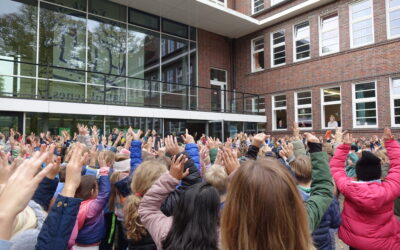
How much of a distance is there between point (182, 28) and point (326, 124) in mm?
9021

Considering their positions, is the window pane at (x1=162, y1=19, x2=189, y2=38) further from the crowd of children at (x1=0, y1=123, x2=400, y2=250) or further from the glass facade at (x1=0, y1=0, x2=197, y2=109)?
the crowd of children at (x1=0, y1=123, x2=400, y2=250)

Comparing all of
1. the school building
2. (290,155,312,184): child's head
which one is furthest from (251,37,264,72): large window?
(290,155,312,184): child's head

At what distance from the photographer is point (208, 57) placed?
16.4 meters

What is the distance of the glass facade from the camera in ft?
34.0

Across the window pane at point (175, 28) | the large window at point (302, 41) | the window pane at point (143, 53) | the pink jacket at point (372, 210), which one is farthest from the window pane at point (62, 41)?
the pink jacket at point (372, 210)

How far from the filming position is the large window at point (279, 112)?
15.0m

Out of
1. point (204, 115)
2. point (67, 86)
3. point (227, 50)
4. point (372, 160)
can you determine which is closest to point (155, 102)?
point (204, 115)

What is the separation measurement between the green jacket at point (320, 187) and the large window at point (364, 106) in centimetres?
1150

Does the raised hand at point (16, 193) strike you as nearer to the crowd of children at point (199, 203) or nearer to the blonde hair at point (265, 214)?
the crowd of children at point (199, 203)

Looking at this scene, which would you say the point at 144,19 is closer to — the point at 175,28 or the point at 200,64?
the point at 175,28

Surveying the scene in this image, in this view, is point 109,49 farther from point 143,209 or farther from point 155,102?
point 143,209

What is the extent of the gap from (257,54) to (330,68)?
15.5 feet

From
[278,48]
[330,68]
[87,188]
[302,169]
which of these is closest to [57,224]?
[87,188]

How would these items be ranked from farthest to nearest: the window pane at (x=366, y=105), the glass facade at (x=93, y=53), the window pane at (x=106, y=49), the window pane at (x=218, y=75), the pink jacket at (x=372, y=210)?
the window pane at (x=218, y=75) → the window pane at (x=106, y=49) → the window pane at (x=366, y=105) → the glass facade at (x=93, y=53) → the pink jacket at (x=372, y=210)
